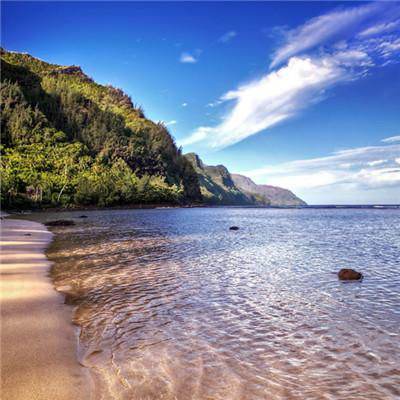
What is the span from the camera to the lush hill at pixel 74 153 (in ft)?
280

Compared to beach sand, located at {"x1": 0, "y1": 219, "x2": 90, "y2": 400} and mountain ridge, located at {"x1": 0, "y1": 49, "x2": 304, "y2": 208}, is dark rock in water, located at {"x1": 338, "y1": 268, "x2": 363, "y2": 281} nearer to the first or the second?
beach sand, located at {"x1": 0, "y1": 219, "x2": 90, "y2": 400}

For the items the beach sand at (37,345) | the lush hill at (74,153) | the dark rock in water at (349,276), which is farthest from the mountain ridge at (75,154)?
the dark rock in water at (349,276)

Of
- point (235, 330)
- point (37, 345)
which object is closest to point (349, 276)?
point (235, 330)

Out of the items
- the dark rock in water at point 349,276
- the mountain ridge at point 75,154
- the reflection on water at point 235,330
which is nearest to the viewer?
the reflection on water at point 235,330

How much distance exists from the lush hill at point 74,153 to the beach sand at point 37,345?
6833cm

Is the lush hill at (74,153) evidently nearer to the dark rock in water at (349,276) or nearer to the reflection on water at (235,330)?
the reflection on water at (235,330)

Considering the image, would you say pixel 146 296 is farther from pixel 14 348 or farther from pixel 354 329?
pixel 354 329

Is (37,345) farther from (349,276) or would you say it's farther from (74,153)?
(74,153)

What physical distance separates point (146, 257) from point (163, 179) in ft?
445

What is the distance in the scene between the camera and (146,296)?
880 centimetres

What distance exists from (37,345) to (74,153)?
408 feet

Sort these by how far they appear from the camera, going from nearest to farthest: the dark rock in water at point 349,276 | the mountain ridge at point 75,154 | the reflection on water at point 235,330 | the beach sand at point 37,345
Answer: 1. the beach sand at point 37,345
2. the reflection on water at point 235,330
3. the dark rock in water at point 349,276
4. the mountain ridge at point 75,154

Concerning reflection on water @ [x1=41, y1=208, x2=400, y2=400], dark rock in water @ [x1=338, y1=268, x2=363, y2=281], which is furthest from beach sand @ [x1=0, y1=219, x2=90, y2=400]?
dark rock in water @ [x1=338, y1=268, x2=363, y2=281]

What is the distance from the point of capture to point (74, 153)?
389 feet
